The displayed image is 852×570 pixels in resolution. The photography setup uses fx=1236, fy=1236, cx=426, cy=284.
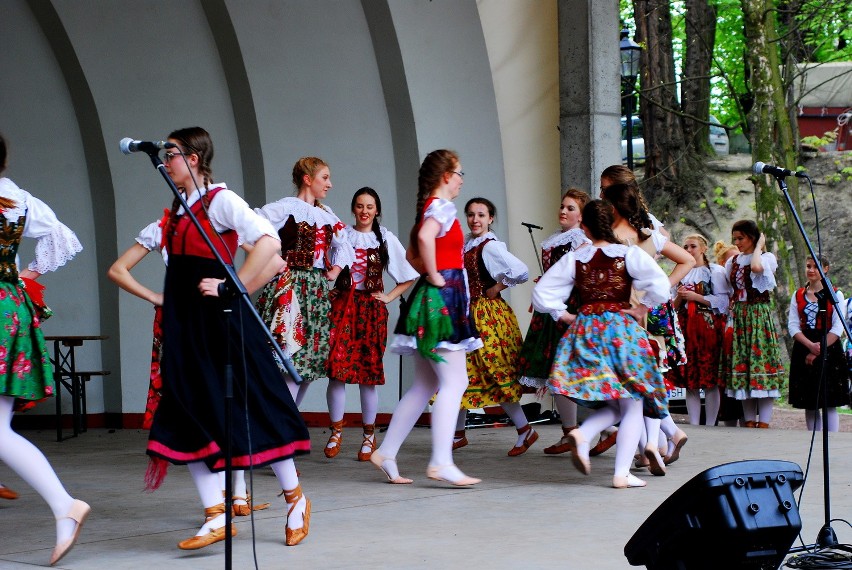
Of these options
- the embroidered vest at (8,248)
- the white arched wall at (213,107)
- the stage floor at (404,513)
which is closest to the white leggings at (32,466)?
the stage floor at (404,513)

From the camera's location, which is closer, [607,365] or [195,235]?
[195,235]

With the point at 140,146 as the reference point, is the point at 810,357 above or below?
below

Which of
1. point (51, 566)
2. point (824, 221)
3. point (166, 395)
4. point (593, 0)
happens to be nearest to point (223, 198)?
point (166, 395)

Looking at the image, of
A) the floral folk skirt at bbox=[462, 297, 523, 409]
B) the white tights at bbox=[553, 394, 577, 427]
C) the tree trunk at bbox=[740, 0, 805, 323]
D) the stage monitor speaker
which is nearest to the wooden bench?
the floral folk skirt at bbox=[462, 297, 523, 409]

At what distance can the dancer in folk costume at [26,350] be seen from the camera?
14.4 feet

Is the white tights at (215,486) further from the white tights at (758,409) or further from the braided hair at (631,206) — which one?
the white tights at (758,409)

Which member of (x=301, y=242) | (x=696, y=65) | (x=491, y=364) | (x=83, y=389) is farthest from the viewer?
(x=696, y=65)

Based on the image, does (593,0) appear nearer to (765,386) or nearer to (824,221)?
(765,386)

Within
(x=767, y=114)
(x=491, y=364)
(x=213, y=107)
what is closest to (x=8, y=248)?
(x=491, y=364)

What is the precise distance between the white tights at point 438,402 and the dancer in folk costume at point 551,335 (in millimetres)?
1149

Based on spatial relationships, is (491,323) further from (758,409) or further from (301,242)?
(758,409)

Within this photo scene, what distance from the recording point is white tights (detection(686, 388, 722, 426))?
35.1ft

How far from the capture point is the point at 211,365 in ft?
14.5

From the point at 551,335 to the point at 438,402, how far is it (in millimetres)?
1445
